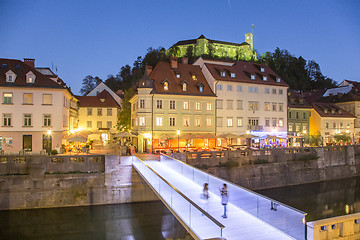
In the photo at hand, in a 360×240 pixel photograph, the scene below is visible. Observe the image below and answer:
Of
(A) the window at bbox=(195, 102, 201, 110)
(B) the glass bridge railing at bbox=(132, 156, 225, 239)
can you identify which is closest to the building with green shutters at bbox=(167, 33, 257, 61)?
(A) the window at bbox=(195, 102, 201, 110)

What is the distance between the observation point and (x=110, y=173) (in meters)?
23.8

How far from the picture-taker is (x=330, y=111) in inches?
1949

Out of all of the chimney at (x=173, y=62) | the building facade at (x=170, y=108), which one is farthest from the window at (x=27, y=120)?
the chimney at (x=173, y=62)

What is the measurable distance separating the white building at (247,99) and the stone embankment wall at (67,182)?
16915mm

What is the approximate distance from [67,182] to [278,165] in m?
22.5

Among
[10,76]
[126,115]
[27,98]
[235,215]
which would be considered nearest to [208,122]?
[126,115]

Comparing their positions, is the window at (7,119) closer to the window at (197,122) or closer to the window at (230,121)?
the window at (197,122)

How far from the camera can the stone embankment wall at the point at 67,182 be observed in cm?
2205

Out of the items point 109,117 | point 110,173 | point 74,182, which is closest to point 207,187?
point 110,173

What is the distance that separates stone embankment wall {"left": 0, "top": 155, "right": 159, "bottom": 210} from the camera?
22047mm

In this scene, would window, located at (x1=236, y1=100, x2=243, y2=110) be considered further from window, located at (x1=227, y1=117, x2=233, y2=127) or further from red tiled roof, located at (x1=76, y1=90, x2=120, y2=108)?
red tiled roof, located at (x1=76, y1=90, x2=120, y2=108)

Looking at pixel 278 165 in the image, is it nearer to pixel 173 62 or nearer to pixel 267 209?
pixel 173 62

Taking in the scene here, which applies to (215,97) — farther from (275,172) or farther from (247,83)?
(275,172)

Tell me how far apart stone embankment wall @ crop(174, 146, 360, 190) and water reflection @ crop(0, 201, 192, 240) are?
672cm
